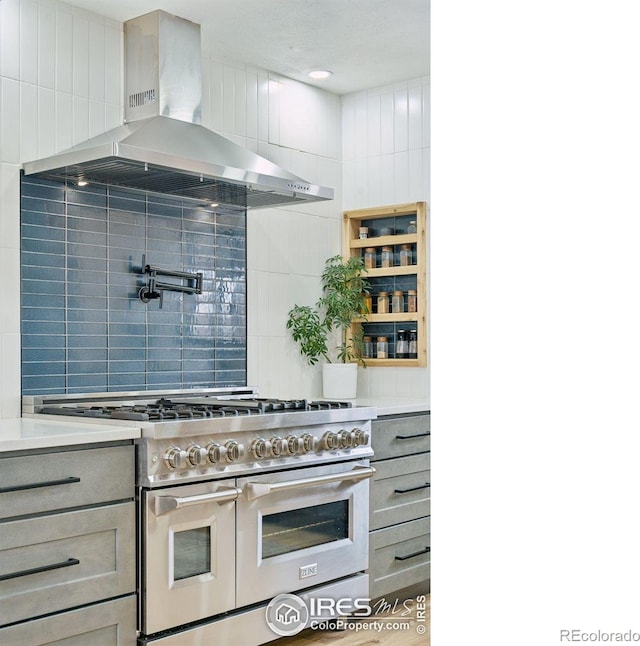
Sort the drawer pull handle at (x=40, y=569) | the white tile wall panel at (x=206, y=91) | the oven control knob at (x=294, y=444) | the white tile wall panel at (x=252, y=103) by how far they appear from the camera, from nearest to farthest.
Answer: the drawer pull handle at (x=40, y=569), the oven control knob at (x=294, y=444), the white tile wall panel at (x=206, y=91), the white tile wall panel at (x=252, y=103)

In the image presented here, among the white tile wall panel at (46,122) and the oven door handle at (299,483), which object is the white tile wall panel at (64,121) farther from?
the oven door handle at (299,483)

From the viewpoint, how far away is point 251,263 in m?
3.91

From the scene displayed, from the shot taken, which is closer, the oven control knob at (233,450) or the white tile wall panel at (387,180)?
the oven control knob at (233,450)

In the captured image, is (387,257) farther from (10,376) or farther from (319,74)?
(10,376)

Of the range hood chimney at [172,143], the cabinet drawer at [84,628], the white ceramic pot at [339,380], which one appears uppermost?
the range hood chimney at [172,143]

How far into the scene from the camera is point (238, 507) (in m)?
2.70

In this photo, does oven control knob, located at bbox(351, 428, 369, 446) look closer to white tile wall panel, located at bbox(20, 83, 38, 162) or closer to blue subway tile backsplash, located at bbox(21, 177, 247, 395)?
blue subway tile backsplash, located at bbox(21, 177, 247, 395)

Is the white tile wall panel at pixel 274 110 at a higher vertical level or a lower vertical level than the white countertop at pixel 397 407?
higher

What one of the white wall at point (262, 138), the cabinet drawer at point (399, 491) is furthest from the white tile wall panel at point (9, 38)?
the cabinet drawer at point (399, 491)

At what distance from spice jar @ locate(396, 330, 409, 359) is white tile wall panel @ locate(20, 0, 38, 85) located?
2.16 metres

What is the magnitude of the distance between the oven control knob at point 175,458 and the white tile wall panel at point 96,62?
5.03 feet

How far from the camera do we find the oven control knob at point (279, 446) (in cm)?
282

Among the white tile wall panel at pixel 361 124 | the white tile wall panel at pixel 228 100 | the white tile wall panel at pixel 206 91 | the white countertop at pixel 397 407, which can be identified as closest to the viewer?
the white countertop at pixel 397 407
